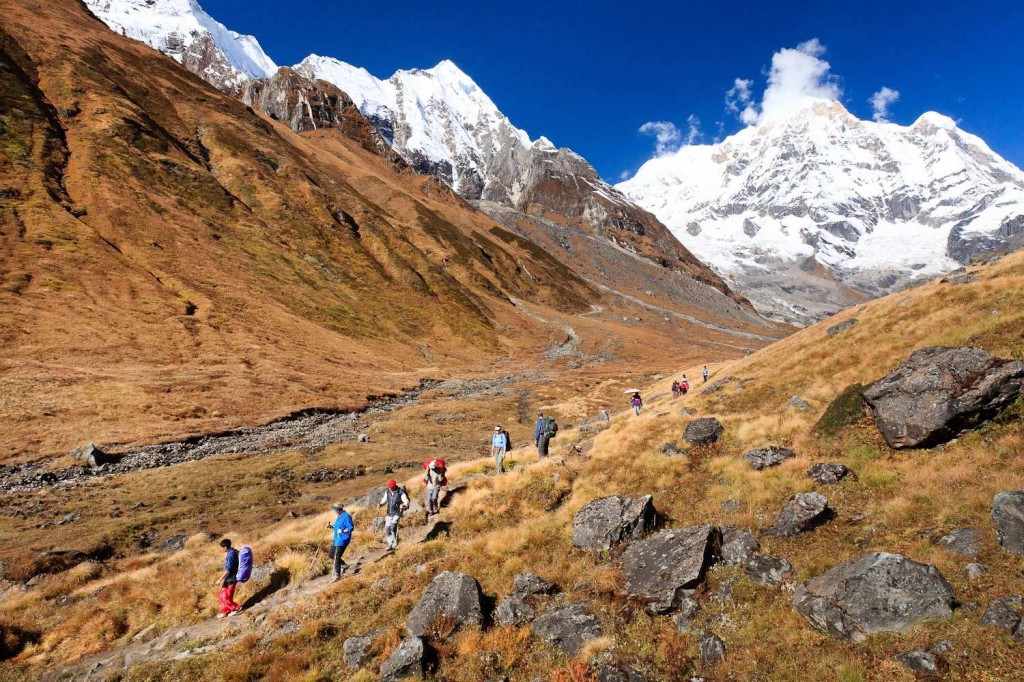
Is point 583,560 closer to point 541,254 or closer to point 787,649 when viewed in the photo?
point 787,649

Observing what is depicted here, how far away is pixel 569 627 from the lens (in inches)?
405

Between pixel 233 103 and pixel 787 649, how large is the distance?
172003 millimetres

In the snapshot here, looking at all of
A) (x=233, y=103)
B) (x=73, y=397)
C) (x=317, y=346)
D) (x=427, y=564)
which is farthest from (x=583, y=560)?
(x=233, y=103)

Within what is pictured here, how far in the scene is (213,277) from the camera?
71.0m

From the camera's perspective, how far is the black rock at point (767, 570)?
1016 cm

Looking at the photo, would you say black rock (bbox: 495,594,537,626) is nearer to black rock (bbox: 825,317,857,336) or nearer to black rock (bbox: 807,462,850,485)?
black rock (bbox: 807,462,850,485)

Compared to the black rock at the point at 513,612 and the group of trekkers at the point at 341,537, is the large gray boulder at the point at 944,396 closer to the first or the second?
the black rock at the point at 513,612

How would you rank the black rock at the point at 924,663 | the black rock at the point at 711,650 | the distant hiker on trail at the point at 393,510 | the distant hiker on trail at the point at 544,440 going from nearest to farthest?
the black rock at the point at 924,663 < the black rock at the point at 711,650 < the distant hiker on trail at the point at 393,510 < the distant hiker on trail at the point at 544,440

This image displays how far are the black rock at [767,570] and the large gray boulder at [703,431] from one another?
8.08m

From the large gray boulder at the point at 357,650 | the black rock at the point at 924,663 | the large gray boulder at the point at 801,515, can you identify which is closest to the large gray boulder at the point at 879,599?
the black rock at the point at 924,663

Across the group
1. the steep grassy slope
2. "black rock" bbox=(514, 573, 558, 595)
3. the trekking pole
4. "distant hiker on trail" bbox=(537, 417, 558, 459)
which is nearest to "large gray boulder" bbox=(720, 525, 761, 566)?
the steep grassy slope

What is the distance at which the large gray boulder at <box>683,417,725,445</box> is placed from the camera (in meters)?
18.6

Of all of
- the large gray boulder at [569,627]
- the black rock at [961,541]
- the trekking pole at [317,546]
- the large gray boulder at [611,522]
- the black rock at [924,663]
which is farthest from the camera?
the trekking pole at [317,546]

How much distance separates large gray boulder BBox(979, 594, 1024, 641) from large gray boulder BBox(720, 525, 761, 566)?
3.99 m
